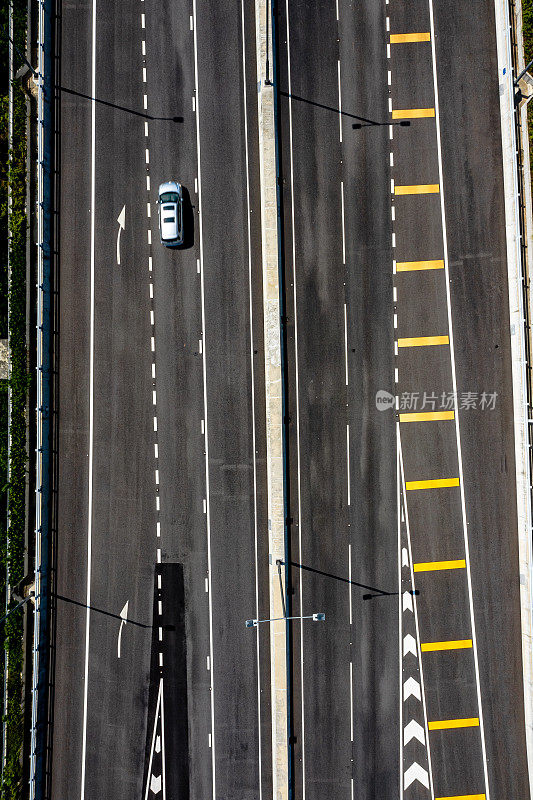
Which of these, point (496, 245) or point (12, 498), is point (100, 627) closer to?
point (12, 498)

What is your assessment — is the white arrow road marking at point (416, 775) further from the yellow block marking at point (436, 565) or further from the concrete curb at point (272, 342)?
the yellow block marking at point (436, 565)

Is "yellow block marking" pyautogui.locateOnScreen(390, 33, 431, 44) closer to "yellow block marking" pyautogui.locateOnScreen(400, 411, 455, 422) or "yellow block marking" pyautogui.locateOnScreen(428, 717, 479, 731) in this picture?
"yellow block marking" pyautogui.locateOnScreen(400, 411, 455, 422)

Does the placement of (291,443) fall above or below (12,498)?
above

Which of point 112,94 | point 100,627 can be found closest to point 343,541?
point 100,627

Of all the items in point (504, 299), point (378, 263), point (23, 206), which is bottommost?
point (504, 299)

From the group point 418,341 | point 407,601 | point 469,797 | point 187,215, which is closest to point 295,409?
point 418,341

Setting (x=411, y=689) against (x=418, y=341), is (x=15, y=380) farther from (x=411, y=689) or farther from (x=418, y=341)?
(x=411, y=689)

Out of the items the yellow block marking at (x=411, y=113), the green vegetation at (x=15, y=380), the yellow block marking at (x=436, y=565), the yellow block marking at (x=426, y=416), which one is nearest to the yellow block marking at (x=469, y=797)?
the yellow block marking at (x=436, y=565)
